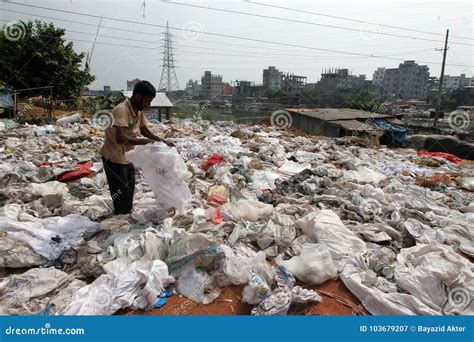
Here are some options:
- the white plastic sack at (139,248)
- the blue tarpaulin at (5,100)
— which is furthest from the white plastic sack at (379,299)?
the blue tarpaulin at (5,100)

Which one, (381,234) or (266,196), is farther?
(266,196)

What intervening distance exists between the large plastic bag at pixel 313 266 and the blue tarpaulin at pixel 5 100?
10.7 m

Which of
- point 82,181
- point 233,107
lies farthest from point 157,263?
point 233,107

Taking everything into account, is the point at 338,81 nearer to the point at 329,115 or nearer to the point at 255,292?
the point at 329,115

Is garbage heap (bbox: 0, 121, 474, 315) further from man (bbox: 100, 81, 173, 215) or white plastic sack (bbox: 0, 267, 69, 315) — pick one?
man (bbox: 100, 81, 173, 215)

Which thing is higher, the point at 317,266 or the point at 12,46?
the point at 12,46

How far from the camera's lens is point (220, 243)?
2.42m

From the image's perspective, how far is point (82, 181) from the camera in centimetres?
402

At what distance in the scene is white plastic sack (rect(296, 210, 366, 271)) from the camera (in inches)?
91.8

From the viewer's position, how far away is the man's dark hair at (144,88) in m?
2.34

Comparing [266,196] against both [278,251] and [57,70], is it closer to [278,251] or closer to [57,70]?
[278,251]

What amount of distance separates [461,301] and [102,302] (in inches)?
87.4

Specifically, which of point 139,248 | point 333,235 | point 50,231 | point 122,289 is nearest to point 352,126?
point 333,235

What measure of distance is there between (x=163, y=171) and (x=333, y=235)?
1531mm
